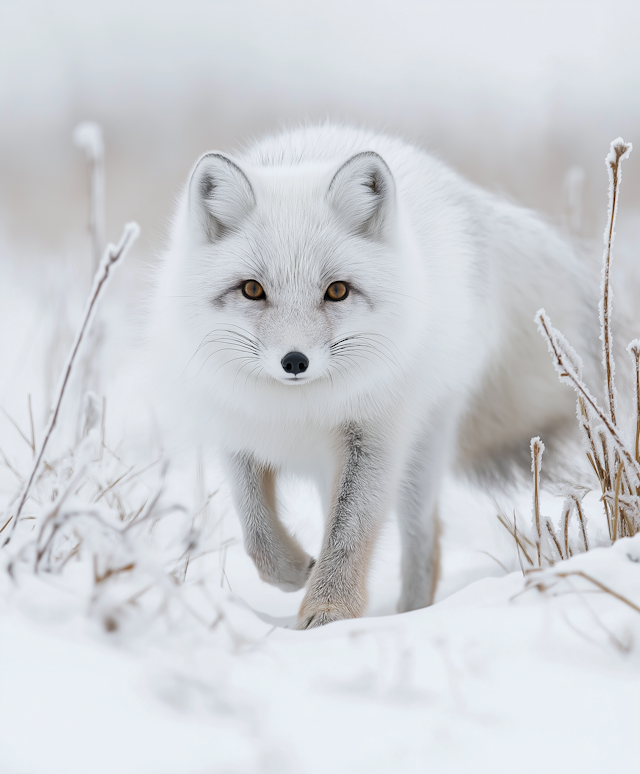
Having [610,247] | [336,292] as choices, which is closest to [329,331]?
[336,292]

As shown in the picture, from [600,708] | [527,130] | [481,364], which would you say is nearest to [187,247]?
[481,364]

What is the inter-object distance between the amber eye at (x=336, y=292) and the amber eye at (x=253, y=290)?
0.19 m

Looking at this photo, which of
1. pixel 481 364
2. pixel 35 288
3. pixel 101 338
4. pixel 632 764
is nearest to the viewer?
pixel 632 764

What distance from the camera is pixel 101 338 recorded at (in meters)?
3.95

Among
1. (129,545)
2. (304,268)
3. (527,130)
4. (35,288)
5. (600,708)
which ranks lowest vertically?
(35,288)

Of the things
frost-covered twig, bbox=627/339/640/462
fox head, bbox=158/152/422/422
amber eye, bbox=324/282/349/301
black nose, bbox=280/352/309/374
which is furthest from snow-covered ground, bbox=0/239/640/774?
amber eye, bbox=324/282/349/301

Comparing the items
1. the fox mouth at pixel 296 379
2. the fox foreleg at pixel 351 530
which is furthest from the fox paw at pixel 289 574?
the fox mouth at pixel 296 379

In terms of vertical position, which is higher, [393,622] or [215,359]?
[215,359]

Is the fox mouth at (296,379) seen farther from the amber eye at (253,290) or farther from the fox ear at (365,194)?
the fox ear at (365,194)

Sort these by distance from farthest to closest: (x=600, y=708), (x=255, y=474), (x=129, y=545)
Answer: (x=255, y=474)
(x=129, y=545)
(x=600, y=708)

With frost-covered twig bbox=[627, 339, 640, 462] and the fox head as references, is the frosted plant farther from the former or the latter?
the fox head

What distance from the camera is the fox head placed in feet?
6.93

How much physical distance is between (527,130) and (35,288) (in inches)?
243

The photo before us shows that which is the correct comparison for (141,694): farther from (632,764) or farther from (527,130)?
(527,130)
